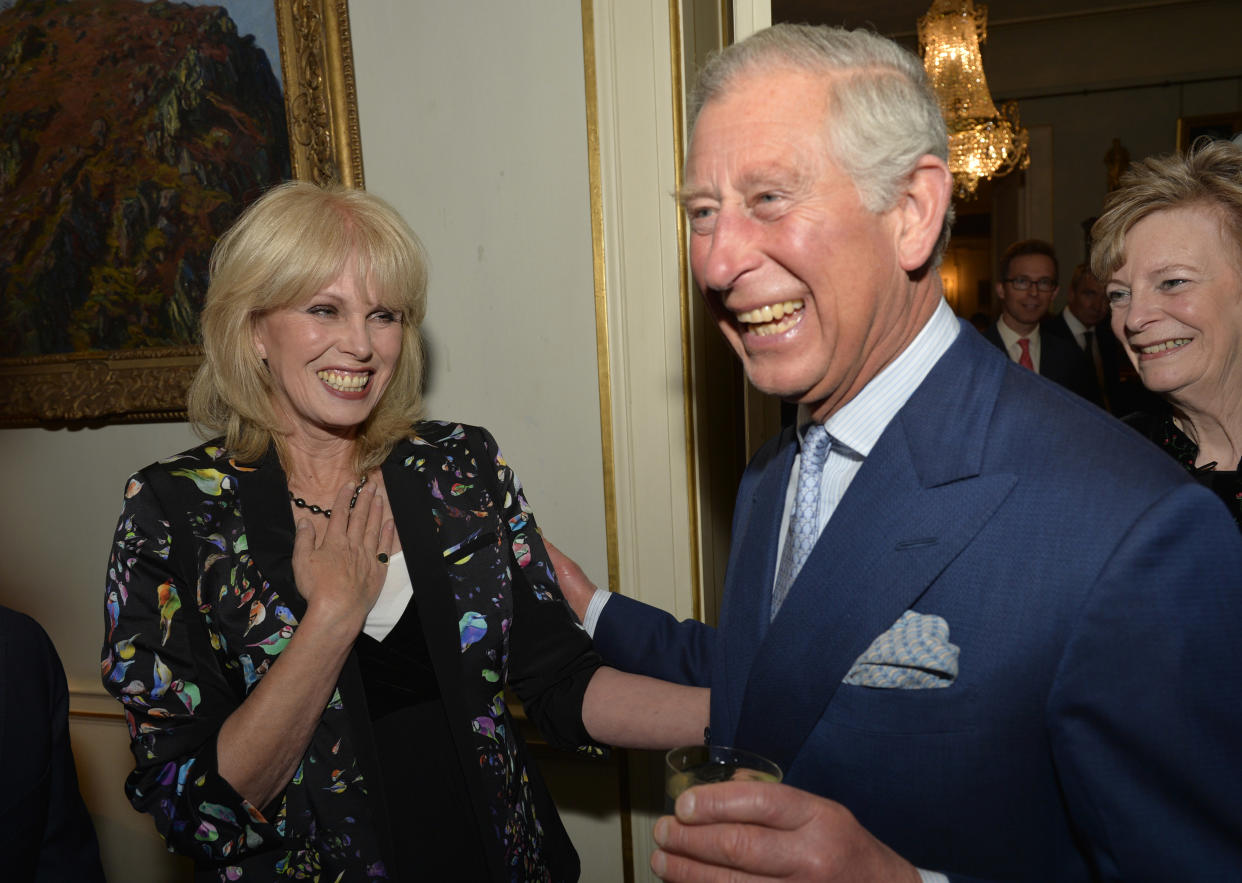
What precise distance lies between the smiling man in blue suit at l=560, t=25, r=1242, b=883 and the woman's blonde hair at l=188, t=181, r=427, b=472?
2.47ft

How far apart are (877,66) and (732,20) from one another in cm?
137

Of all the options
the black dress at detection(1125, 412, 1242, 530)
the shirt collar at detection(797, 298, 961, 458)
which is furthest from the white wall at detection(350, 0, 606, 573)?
the black dress at detection(1125, 412, 1242, 530)

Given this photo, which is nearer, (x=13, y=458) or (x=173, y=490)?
(x=173, y=490)

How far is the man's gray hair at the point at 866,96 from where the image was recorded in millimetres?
1006

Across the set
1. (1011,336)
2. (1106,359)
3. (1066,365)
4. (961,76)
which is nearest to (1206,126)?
(961,76)

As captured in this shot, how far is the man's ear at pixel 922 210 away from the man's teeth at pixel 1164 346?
1038 millimetres

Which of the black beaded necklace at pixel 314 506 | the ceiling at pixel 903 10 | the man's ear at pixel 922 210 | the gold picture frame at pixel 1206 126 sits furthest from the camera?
the gold picture frame at pixel 1206 126

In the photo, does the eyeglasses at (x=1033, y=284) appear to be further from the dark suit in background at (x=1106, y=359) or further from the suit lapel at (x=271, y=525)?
the suit lapel at (x=271, y=525)

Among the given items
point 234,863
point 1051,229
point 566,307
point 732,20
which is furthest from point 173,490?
point 1051,229

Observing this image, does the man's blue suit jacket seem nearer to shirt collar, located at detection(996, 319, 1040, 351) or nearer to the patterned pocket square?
the patterned pocket square

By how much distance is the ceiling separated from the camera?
22.2ft

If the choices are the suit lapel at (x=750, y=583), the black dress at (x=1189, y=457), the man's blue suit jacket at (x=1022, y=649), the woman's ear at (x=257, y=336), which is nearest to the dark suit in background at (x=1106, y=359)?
the black dress at (x=1189, y=457)

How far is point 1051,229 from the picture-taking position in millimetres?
8031

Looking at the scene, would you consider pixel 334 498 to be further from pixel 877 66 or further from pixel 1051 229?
pixel 1051 229
